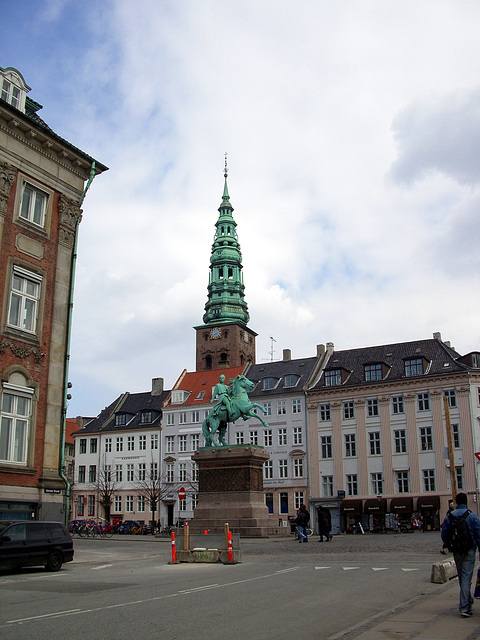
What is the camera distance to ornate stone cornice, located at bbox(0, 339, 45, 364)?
24172 mm

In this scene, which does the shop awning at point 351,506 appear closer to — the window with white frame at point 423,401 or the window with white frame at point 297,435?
the window with white frame at point 297,435

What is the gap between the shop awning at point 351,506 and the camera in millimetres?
62781

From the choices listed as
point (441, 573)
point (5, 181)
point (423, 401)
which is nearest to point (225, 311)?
point (423, 401)

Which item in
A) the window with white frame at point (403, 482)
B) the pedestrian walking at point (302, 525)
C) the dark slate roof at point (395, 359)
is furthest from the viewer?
the dark slate roof at point (395, 359)

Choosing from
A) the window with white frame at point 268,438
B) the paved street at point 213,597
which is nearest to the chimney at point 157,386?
the window with white frame at point 268,438

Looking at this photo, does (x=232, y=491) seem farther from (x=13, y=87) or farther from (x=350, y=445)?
(x=350, y=445)

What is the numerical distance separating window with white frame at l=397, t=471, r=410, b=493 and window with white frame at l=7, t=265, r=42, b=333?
4519cm

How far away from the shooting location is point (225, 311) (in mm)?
111938

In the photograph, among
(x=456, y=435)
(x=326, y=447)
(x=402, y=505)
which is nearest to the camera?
(x=402, y=505)

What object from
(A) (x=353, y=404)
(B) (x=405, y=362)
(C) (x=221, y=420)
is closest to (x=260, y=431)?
(A) (x=353, y=404)

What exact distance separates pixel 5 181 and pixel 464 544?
67.6 ft

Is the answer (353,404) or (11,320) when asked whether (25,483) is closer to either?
(11,320)

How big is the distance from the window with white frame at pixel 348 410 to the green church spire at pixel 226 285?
4537 centimetres

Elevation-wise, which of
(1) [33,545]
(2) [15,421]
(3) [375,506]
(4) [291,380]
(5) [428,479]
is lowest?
(1) [33,545]
